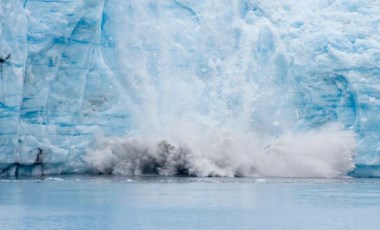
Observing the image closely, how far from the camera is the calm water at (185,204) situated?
14664 mm

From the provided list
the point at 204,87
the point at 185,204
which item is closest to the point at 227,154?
the point at 204,87

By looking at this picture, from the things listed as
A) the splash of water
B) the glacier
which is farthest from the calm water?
the glacier

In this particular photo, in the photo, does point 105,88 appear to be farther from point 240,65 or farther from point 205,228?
point 205,228

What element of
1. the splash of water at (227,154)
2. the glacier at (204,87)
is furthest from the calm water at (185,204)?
the glacier at (204,87)

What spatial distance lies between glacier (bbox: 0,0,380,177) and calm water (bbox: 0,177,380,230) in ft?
3.38

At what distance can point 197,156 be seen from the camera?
78.3 feet

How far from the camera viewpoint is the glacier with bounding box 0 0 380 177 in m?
22.7

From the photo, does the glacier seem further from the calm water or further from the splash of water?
the calm water

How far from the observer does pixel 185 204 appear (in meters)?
17.1

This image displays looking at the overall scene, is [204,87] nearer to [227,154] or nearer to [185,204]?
[227,154]

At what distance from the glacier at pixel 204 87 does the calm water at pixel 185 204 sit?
1032mm

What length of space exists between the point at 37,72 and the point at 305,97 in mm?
6771

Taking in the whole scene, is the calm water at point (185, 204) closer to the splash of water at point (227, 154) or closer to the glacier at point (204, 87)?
the splash of water at point (227, 154)

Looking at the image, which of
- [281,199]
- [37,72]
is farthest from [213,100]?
[281,199]
